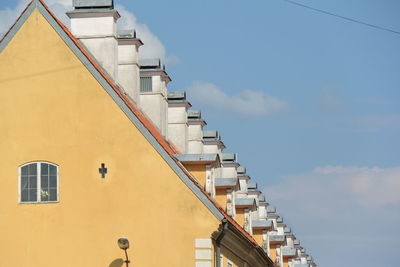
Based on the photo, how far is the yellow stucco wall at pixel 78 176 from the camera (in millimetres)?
39562

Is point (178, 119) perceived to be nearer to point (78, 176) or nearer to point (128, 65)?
point (128, 65)

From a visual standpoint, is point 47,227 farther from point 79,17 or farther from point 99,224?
point 79,17

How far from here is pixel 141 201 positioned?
39.8m

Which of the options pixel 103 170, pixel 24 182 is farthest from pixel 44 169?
pixel 103 170

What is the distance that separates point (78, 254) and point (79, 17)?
9.66 meters

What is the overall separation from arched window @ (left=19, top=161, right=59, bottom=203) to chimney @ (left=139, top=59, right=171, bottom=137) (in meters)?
9.65

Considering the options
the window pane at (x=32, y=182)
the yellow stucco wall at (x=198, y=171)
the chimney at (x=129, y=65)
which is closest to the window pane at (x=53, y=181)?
the window pane at (x=32, y=182)

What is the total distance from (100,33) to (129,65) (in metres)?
2.24

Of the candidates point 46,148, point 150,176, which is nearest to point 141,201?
point 150,176

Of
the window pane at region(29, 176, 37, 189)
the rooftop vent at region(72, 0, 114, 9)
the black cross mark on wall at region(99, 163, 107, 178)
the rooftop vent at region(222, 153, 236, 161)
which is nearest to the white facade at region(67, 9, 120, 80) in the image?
the rooftop vent at region(72, 0, 114, 9)

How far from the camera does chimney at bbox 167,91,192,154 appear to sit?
5341 centimetres

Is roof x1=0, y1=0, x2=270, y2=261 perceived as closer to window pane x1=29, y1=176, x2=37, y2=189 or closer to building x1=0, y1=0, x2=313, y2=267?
building x1=0, y1=0, x2=313, y2=267

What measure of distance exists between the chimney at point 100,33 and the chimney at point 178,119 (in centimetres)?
814

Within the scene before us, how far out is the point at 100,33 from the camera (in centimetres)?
4562
